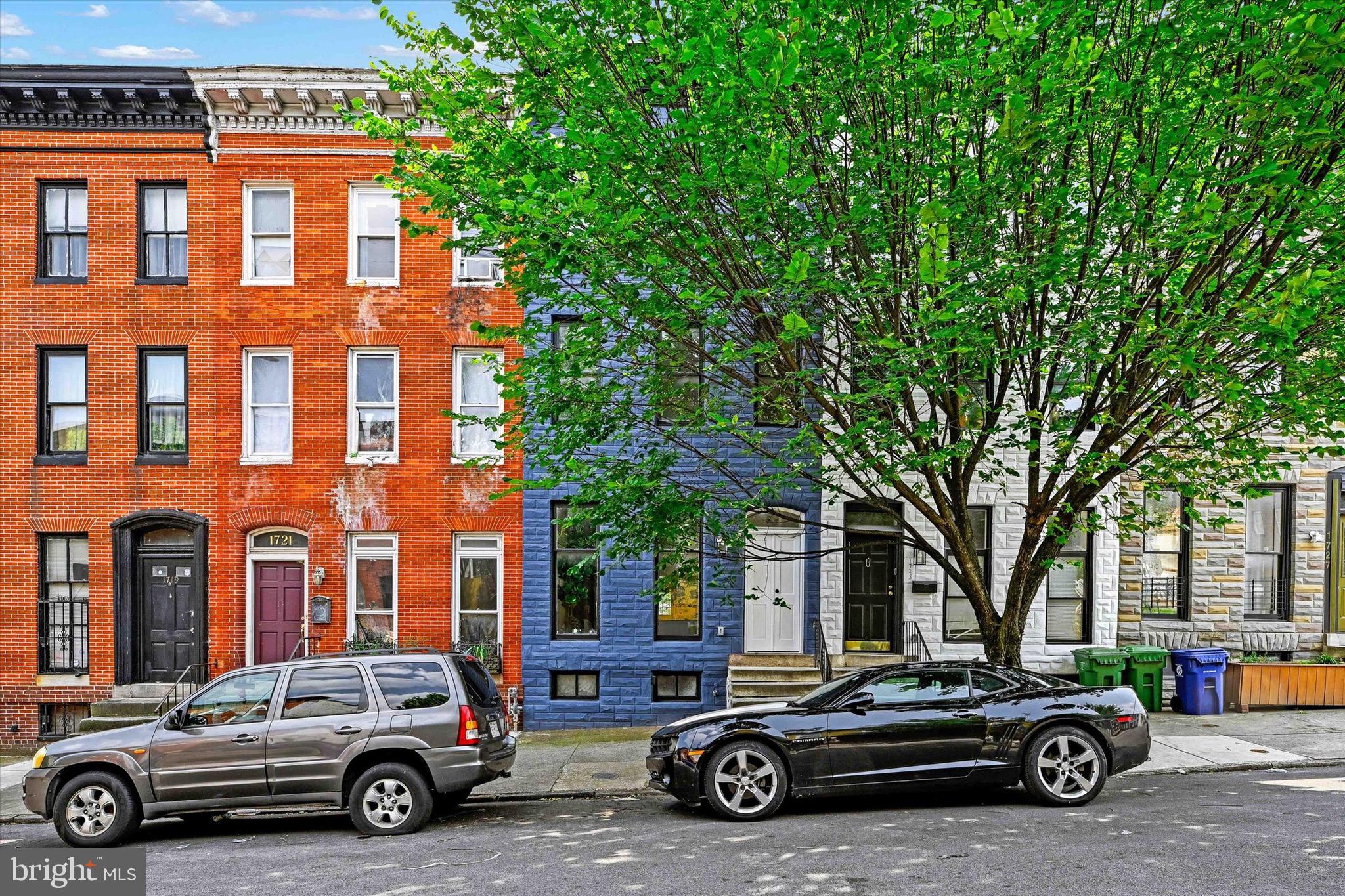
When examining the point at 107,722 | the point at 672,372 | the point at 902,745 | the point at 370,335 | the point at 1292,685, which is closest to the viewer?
the point at 902,745

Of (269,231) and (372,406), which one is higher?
(269,231)

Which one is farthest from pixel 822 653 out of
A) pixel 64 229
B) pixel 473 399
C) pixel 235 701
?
pixel 64 229

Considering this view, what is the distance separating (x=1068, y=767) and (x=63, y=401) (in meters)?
15.9

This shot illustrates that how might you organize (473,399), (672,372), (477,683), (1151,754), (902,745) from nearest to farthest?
(902,745) < (477,683) < (672,372) < (1151,754) < (473,399)

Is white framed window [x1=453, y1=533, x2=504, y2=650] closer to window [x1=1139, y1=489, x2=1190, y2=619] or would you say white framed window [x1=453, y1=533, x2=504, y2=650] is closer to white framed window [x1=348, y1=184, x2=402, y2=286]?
white framed window [x1=348, y1=184, x2=402, y2=286]

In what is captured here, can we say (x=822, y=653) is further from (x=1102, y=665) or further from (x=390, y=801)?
(x=390, y=801)

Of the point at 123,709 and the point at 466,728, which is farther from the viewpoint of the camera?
the point at 123,709

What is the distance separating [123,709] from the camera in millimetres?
15164

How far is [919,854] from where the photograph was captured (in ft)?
25.5

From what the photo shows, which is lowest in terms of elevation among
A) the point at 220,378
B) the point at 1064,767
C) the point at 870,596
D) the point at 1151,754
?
the point at 1151,754

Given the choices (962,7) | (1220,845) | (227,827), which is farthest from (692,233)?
(227,827)

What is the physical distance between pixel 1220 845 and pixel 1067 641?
8.35m

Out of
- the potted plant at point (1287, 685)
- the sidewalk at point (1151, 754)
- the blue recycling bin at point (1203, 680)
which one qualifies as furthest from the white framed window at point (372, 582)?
the potted plant at point (1287, 685)

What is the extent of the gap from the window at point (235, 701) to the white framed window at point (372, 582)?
6.48m
